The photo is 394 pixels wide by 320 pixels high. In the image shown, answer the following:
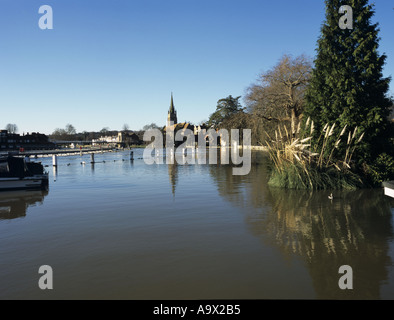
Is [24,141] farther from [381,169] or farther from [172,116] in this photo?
[381,169]

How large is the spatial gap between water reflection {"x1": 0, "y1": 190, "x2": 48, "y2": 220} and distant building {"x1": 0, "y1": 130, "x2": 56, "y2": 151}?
94.0 m

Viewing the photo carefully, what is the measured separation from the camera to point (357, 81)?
15.8 metres

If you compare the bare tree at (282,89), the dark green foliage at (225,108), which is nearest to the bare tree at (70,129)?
the dark green foliage at (225,108)

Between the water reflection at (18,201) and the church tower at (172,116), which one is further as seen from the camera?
the church tower at (172,116)

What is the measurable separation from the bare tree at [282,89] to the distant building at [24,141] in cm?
9332

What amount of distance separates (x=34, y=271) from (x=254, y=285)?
4.25m

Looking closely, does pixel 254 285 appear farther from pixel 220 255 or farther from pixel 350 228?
pixel 350 228

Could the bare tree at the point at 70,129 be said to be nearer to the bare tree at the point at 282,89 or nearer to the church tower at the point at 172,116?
the church tower at the point at 172,116

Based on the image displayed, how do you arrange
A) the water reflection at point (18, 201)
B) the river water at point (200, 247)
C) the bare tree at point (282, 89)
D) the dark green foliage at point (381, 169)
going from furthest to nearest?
the bare tree at point (282, 89) < the dark green foliage at point (381, 169) < the water reflection at point (18, 201) < the river water at point (200, 247)

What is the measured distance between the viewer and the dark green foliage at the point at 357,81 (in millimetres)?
15227

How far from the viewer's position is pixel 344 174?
586 inches

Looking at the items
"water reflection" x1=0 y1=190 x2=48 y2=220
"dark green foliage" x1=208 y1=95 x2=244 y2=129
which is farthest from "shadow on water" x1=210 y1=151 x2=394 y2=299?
"dark green foliage" x1=208 y1=95 x2=244 y2=129

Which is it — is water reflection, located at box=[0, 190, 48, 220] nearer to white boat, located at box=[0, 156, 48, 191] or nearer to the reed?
white boat, located at box=[0, 156, 48, 191]

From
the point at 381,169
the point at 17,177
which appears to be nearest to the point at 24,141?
the point at 17,177
